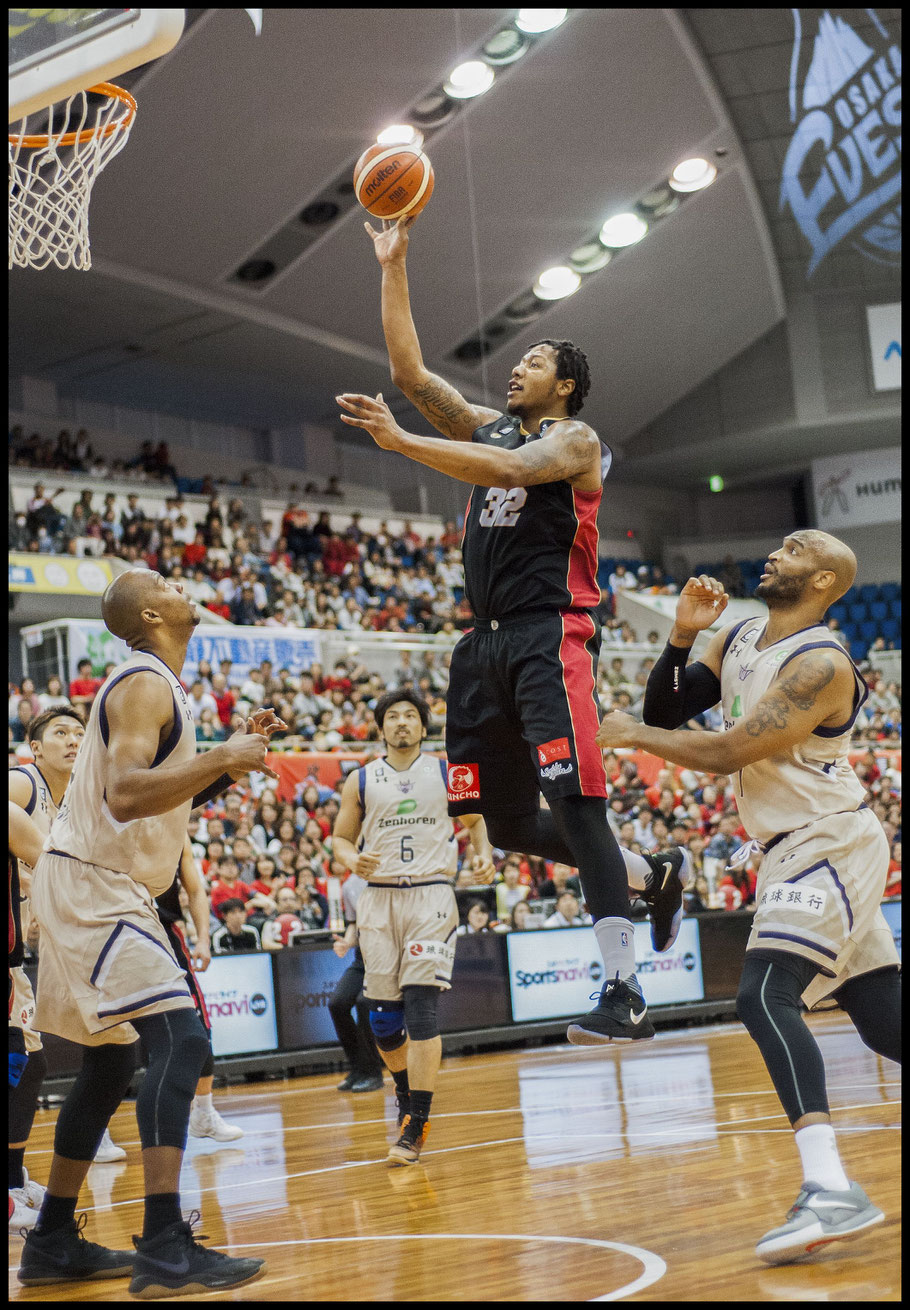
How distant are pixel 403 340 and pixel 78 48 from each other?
222 centimetres

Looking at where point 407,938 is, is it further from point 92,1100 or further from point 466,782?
point 92,1100

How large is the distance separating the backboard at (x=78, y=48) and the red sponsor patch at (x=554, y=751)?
131 inches

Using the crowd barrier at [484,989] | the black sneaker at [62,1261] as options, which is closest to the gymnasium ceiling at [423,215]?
the crowd barrier at [484,989]

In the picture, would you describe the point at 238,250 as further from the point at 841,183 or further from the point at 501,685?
the point at 501,685

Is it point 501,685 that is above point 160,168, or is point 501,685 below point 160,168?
below

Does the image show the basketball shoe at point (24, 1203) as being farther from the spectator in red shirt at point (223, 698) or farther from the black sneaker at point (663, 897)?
the spectator in red shirt at point (223, 698)

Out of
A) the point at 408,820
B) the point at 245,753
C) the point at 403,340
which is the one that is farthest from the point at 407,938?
the point at 403,340

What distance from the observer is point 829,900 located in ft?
14.3

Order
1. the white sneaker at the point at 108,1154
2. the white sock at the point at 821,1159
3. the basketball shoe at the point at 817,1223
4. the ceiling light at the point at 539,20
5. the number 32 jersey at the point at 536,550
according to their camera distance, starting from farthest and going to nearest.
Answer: the ceiling light at the point at 539,20 → the white sneaker at the point at 108,1154 → the number 32 jersey at the point at 536,550 → the white sock at the point at 821,1159 → the basketball shoe at the point at 817,1223

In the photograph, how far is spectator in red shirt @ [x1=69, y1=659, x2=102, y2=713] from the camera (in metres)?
16.2

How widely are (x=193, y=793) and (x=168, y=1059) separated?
855 millimetres

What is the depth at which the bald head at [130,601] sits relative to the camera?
484 centimetres

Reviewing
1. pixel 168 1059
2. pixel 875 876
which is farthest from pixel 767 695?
pixel 168 1059

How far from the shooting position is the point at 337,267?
83.0 ft
